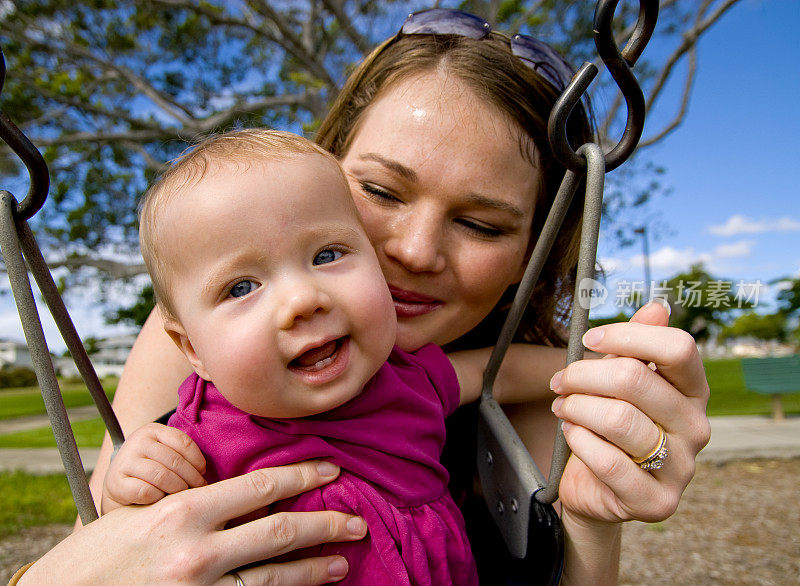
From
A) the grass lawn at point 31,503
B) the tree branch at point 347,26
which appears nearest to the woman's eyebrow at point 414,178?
the grass lawn at point 31,503

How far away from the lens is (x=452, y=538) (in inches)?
48.7

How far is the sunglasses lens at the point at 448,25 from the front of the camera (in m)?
1.84

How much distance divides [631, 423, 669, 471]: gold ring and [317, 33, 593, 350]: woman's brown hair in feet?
2.70

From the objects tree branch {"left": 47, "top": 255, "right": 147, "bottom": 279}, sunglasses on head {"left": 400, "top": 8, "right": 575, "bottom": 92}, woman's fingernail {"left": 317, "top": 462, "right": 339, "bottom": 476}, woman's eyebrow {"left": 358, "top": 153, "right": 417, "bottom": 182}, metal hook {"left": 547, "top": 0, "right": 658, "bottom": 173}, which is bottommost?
tree branch {"left": 47, "top": 255, "right": 147, "bottom": 279}


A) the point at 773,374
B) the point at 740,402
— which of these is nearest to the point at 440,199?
the point at 773,374

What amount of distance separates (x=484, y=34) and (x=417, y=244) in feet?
2.73

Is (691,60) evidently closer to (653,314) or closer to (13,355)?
(653,314)

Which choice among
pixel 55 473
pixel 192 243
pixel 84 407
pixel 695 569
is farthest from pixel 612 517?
pixel 84 407

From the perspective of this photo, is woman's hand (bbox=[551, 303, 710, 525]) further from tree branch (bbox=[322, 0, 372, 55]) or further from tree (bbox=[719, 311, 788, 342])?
tree (bbox=[719, 311, 788, 342])

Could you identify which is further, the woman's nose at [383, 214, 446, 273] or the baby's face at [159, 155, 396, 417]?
the woman's nose at [383, 214, 446, 273]

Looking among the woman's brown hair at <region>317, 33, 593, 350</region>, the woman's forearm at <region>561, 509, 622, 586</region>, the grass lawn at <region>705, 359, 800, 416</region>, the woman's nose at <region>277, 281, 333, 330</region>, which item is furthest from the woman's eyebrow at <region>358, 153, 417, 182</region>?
the grass lawn at <region>705, 359, 800, 416</region>

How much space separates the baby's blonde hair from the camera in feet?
3.83

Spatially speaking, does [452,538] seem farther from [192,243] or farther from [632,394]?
[192,243]

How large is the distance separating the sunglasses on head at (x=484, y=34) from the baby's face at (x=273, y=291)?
917 mm
